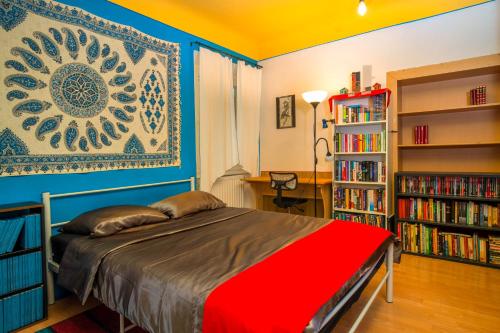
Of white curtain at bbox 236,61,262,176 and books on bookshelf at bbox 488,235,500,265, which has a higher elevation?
white curtain at bbox 236,61,262,176

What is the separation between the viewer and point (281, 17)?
340 cm

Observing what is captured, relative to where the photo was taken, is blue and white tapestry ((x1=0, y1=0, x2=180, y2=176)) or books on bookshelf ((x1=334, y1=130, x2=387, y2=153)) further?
books on bookshelf ((x1=334, y1=130, x2=387, y2=153))

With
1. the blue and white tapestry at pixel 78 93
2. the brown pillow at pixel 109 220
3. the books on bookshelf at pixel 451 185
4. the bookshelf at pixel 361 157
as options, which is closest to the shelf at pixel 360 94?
the bookshelf at pixel 361 157

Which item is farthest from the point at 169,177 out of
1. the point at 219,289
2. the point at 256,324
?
the point at 256,324

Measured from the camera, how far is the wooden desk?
3.58 m

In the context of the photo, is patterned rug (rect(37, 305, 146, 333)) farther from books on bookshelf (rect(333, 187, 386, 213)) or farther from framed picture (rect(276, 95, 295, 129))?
framed picture (rect(276, 95, 295, 129))

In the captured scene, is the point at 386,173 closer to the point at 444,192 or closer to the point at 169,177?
the point at 444,192

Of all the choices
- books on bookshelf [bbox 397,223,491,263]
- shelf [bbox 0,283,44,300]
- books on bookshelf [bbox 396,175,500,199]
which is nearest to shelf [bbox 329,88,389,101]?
books on bookshelf [bbox 396,175,500,199]

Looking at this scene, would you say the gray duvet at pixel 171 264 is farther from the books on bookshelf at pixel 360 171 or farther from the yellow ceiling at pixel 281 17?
the yellow ceiling at pixel 281 17

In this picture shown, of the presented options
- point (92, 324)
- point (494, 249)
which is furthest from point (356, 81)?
point (92, 324)

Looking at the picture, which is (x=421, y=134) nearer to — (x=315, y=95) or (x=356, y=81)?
(x=356, y=81)

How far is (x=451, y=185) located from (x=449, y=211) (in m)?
0.27

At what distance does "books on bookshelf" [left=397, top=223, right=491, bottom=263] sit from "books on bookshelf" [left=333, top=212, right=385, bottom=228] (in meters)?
0.20

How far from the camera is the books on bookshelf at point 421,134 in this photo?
3.13m
